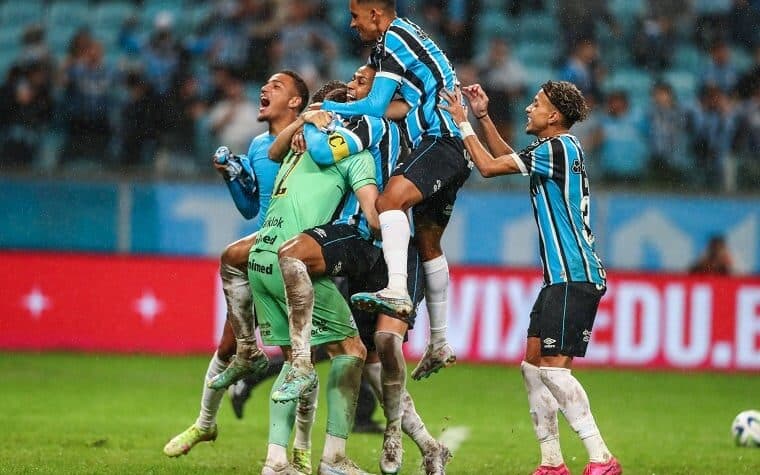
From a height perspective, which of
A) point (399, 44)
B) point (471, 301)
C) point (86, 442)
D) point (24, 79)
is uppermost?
point (24, 79)

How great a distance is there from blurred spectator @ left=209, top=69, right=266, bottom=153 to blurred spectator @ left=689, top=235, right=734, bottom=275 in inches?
223

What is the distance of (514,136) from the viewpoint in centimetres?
1689

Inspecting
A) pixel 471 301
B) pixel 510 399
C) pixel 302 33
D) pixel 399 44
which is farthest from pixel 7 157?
pixel 399 44

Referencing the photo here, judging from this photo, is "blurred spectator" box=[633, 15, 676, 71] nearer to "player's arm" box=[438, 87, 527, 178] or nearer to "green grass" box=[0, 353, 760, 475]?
"green grass" box=[0, 353, 760, 475]

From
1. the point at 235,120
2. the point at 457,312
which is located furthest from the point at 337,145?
the point at 235,120

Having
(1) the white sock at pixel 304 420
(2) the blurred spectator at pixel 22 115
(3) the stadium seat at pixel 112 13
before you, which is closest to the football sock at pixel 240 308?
(1) the white sock at pixel 304 420

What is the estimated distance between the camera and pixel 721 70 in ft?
60.1

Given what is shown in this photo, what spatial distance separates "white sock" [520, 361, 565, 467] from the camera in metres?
7.81

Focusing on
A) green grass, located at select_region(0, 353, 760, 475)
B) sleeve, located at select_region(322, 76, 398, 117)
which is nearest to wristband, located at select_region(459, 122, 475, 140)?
sleeve, located at select_region(322, 76, 398, 117)

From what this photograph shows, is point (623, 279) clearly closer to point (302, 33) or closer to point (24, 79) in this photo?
point (302, 33)

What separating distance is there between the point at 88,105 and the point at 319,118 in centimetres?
1026

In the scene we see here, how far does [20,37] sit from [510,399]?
966 cm

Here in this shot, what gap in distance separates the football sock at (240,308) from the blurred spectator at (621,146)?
9.16 metres

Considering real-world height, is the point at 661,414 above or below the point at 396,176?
below
